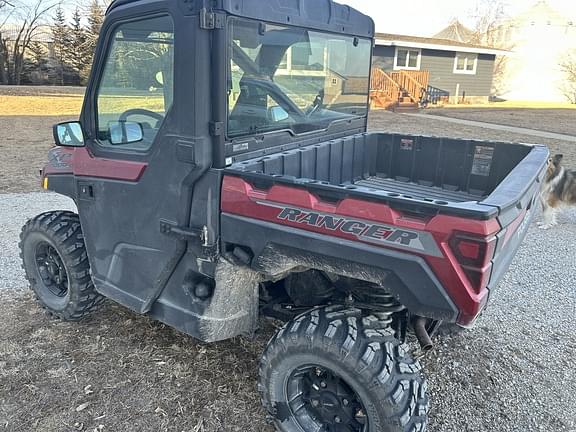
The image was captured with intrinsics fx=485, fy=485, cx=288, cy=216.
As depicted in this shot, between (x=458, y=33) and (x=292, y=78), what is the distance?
48966mm

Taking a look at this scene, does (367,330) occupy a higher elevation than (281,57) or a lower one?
lower

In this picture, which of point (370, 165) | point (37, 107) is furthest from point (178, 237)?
point (37, 107)

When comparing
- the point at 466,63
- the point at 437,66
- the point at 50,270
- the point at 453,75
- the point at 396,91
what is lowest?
the point at 50,270

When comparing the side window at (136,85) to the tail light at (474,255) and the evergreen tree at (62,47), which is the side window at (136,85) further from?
the evergreen tree at (62,47)

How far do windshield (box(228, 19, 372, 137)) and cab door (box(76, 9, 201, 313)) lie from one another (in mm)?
337

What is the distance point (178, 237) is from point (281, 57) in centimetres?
119

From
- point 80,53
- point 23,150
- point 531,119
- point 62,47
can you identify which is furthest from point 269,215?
point 62,47

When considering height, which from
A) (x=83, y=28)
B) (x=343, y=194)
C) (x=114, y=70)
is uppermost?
(x=83, y=28)

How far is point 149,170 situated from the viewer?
2.63 m

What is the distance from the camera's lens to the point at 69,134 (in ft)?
9.86

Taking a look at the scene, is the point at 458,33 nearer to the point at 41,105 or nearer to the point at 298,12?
the point at 41,105

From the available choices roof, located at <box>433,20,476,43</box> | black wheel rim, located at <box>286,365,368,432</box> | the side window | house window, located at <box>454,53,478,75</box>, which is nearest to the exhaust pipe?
black wheel rim, located at <box>286,365,368,432</box>

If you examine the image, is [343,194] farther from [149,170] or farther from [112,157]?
[112,157]

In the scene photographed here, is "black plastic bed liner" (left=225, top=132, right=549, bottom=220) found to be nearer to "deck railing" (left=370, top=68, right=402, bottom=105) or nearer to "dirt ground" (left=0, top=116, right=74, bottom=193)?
"dirt ground" (left=0, top=116, right=74, bottom=193)
